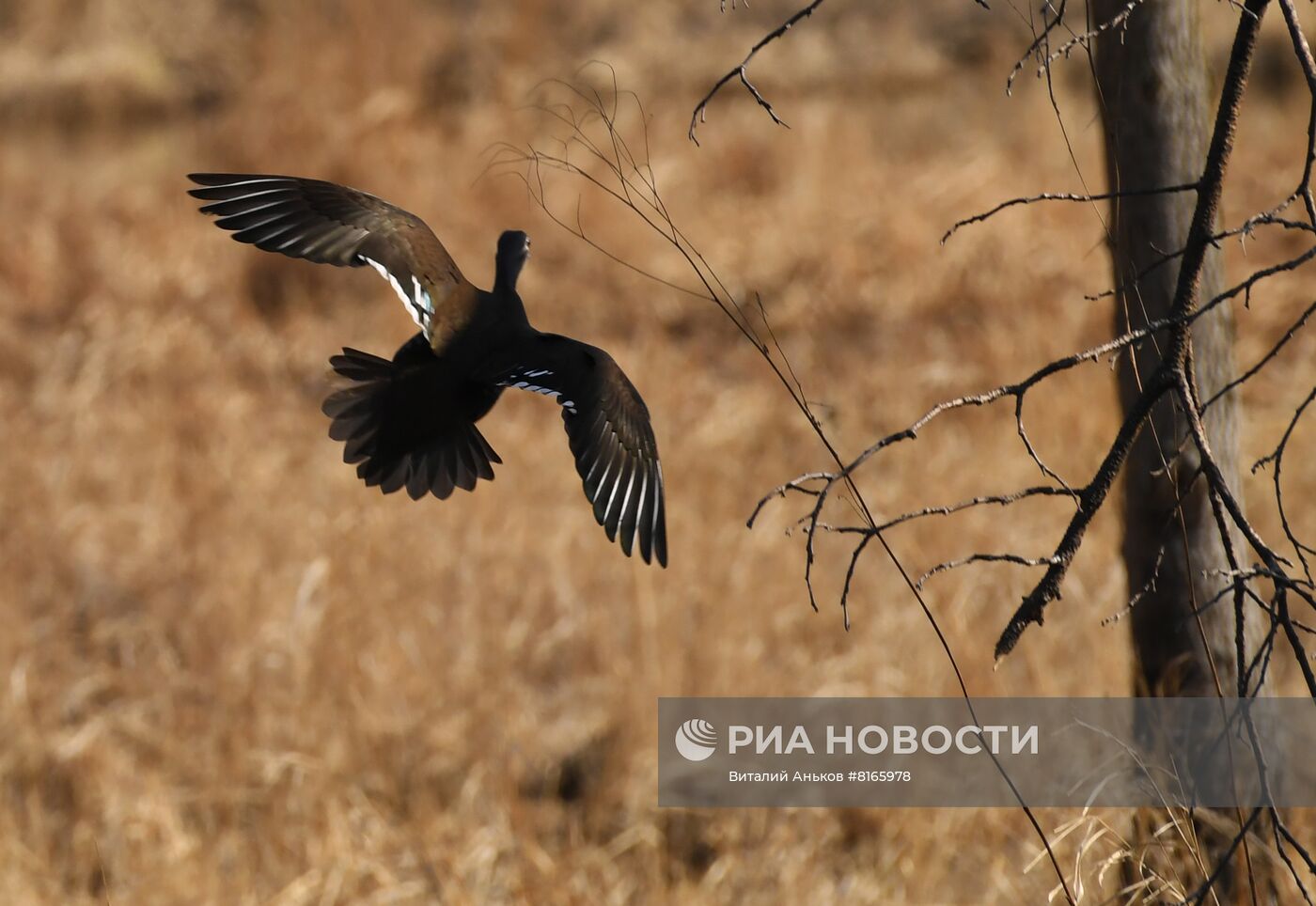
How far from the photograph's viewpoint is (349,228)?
1.43 metres

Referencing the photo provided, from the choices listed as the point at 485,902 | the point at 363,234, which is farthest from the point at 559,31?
the point at 363,234

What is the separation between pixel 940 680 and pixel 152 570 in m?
2.34

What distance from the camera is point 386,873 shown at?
10.9 ft

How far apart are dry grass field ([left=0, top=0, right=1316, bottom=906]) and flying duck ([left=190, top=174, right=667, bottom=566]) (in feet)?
1.88

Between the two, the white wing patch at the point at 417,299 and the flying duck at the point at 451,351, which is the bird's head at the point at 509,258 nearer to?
the flying duck at the point at 451,351

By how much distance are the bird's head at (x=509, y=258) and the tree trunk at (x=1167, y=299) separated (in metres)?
0.77

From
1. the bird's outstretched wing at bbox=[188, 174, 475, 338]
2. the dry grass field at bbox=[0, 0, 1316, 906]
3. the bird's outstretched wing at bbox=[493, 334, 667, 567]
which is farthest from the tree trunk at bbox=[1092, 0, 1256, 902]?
the bird's outstretched wing at bbox=[188, 174, 475, 338]

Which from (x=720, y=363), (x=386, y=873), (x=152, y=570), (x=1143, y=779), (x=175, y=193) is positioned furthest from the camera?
(x=175, y=193)

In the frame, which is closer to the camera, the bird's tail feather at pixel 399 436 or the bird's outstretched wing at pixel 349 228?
the bird's outstretched wing at pixel 349 228

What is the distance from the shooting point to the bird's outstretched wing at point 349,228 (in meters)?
1.37

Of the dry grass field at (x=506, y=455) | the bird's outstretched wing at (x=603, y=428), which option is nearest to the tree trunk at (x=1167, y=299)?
the dry grass field at (x=506, y=455)

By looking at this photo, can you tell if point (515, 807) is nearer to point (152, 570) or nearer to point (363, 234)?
point (152, 570)

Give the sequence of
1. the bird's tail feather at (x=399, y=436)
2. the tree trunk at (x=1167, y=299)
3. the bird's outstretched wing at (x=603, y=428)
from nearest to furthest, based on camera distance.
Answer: the bird's outstretched wing at (x=603, y=428) → the bird's tail feather at (x=399, y=436) → the tree trunk at (x=1167, y=299)

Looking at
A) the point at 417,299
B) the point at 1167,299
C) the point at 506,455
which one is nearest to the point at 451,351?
the point at 417,299
